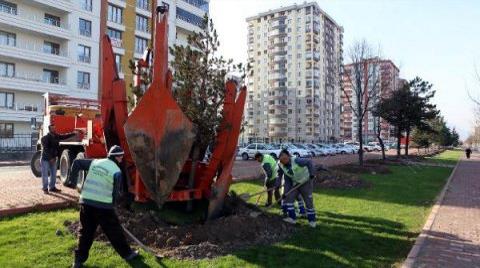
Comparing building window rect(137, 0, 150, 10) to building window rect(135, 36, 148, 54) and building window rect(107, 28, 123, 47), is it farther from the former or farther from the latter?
building window rect(107, 28, 123, 47)

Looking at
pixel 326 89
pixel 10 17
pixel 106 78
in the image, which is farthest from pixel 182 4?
pixel 326 89

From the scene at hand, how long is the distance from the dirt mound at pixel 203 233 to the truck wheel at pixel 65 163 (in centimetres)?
589

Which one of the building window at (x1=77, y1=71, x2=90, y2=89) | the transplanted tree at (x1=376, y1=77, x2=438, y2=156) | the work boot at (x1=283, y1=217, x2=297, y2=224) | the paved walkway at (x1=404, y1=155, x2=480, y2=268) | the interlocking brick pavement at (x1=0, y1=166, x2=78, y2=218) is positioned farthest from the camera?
the building window at (x1=77, y1=71, x2=90, y2=89)

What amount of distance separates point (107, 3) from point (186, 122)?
1700 inches

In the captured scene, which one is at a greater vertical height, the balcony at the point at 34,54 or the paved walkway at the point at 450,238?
the balcony at the point at 34,54

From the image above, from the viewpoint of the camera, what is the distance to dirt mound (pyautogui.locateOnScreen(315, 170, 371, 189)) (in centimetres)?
1564

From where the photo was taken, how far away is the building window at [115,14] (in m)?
47.5

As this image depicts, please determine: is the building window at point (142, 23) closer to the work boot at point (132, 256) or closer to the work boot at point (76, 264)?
Result: the work boot at point (132, 256)

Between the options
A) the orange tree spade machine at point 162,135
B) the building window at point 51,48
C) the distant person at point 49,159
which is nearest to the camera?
the orange tree spade machine at point 162,135

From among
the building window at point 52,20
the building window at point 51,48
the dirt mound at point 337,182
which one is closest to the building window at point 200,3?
the building window at point 52,20

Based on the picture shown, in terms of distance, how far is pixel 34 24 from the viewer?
3922 cm

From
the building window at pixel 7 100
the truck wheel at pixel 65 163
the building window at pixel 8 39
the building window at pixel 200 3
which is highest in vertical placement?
the building window at pixel 200 3

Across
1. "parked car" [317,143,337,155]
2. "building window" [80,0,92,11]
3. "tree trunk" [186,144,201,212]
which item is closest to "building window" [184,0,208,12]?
"building window" [80,0,92,11]

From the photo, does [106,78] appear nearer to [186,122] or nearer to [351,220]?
[186,122]
